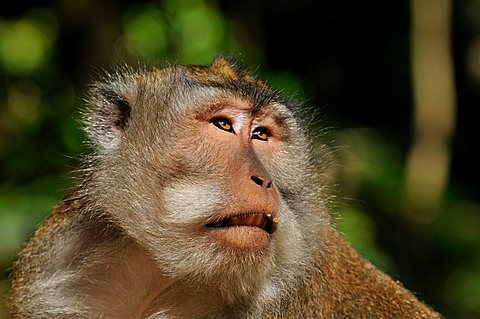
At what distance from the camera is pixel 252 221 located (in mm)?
3990

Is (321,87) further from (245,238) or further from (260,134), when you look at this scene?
(245,238)

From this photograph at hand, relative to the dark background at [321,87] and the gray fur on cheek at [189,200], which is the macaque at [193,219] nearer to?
the gray fur on cheek at [189,200]

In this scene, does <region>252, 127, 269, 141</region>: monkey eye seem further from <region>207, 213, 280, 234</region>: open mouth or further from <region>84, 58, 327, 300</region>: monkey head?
<region>207, 213, 280, 234</region>: open mouth

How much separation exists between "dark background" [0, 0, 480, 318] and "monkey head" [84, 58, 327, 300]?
293 centimetres

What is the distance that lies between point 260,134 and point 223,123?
9.5 inches

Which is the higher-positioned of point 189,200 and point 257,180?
point 257,180

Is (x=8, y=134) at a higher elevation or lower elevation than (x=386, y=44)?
lower

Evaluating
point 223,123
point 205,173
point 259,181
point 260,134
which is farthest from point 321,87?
point 259,181

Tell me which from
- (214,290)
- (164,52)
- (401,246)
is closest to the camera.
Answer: (214,290)

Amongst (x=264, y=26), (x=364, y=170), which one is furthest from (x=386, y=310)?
(x=264, y=26)

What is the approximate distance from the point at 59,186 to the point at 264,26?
4475 mm

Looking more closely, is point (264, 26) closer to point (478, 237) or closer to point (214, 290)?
point (478, 237)

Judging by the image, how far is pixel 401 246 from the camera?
33.7 feet

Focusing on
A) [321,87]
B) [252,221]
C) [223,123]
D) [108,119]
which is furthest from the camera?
[321,87]
